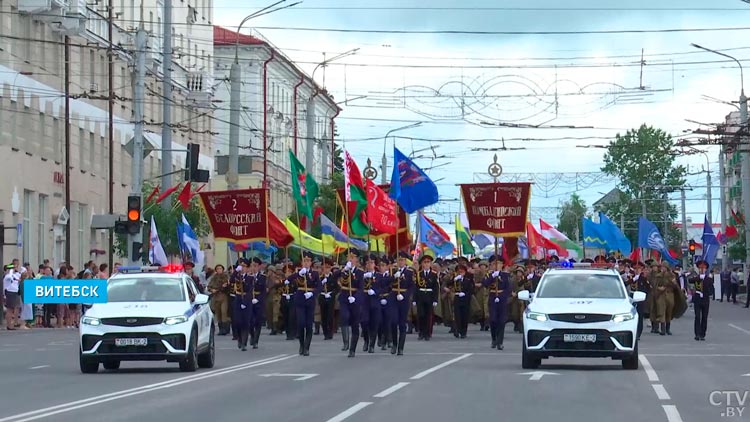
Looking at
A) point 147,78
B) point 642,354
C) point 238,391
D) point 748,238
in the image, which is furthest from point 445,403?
point 748,238

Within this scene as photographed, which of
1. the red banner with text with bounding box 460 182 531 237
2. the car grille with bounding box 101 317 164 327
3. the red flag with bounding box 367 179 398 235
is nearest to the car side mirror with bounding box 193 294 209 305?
the car grille with bounding box 101 317 164 327

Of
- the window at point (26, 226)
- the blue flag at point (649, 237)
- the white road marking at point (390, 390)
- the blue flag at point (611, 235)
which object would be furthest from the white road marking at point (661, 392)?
the blue flag at point (611, 235)

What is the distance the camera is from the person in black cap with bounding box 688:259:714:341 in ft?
120

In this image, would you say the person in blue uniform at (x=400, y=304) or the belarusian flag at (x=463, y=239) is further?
the belarusian flag at (x=463, y=239)

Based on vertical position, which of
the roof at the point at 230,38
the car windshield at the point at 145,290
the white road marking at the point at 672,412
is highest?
the roof at the point at 230,38

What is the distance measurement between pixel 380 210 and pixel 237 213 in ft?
11.9

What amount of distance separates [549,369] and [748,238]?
60.7m

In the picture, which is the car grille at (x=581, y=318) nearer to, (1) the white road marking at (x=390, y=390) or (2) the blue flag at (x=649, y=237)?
(1) the white road marking at (x=390, y=390)

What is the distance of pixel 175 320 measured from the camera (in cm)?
2411

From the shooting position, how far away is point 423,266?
35938 millimetres

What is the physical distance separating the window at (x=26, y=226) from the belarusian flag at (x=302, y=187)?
14.4 meters

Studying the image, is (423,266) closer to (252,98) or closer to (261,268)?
(261,268)

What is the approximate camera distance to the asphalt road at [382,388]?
1670cm

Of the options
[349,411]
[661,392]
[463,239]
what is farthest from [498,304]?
[463,239]
